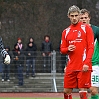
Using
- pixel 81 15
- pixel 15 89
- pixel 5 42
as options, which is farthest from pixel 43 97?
pixel 5 42

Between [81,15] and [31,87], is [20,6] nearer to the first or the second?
[31,87]

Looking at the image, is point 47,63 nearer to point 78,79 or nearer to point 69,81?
point 69,81

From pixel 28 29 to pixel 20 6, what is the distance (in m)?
1.20

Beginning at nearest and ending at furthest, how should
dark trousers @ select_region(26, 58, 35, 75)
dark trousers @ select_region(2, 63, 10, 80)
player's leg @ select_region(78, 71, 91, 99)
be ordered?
1. player's leg @ select_region(78, 71, 91, 99)
2. dark trousers @ select_region(2, 63, 10, 80)
3. dark trousers @ select_region(26, 58, 35, 75)

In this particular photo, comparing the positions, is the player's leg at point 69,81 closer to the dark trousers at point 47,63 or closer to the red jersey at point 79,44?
the red jersey at point 79,44

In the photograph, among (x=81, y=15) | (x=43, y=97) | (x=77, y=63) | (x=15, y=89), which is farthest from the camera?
(x=15, y=89)

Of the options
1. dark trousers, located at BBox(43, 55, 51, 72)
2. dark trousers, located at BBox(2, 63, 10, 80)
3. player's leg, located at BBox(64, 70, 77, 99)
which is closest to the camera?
player's leg, located at BBox(64, 70, 77, 99)

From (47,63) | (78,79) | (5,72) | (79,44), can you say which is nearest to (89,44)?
(79,44)

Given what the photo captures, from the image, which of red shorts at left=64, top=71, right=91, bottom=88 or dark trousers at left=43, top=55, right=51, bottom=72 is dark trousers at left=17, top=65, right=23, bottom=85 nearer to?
dark trousers at left=43, top=55, right=51, bottom=72

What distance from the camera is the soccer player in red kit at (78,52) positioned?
31.5ft

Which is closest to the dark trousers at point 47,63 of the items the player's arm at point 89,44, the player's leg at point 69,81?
the player's leg at point 69,81

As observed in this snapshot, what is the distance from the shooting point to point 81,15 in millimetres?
10383

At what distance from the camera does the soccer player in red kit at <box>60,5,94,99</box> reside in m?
9.60

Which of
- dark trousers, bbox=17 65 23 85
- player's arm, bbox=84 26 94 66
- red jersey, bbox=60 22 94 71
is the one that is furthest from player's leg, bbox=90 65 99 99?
dark trousers, bbox=17 65 23 85
